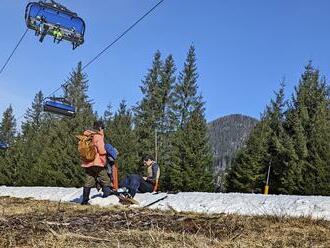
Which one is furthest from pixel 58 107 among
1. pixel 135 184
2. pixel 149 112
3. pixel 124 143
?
pixel 149 112

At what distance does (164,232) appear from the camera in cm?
455

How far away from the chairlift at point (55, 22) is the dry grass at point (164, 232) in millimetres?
10669

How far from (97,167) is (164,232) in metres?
6.20

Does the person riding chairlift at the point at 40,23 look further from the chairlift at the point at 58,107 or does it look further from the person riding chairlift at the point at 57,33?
the chairlift at the point at 58,107

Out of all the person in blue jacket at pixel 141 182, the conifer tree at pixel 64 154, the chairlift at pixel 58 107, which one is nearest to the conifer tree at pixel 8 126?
the conifer tree at pixel 64 154

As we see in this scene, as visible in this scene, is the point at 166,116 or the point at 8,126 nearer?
the point at 166,116

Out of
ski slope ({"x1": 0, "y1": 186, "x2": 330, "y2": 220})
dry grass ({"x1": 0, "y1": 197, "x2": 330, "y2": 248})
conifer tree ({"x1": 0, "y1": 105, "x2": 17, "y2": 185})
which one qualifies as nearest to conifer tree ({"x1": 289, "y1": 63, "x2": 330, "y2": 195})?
ski slope ({"x1": 0, "y1": 186, "x2": 330, "y2": 220})

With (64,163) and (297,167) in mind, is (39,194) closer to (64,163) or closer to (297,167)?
(297,167)

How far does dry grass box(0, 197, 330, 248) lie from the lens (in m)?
4.08

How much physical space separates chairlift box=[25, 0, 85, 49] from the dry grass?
10669 mm

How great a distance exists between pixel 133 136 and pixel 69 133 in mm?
7540

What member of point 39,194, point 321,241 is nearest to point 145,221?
point 321,241

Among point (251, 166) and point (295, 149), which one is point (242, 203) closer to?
point (295, 149)

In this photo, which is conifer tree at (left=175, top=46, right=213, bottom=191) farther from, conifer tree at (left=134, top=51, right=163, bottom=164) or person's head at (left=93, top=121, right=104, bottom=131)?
person's head at (left=93, top=121, right=104, bottom=131)
